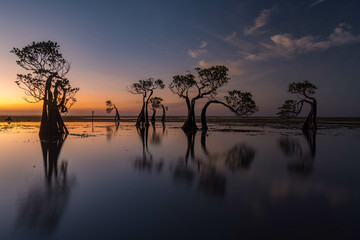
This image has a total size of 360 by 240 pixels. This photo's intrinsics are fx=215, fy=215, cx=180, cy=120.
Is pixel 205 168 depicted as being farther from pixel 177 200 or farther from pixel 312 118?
pixel 312 118

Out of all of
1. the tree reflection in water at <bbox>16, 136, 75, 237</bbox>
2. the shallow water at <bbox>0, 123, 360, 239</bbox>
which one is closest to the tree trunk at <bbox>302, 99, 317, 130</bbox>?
the shallow water at <bbox>0, 123, 360, 239</bbox>

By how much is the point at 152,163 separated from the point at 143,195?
5.56 meters

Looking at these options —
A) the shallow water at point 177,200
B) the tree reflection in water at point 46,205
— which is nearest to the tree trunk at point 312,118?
the shallow water at point 177,200

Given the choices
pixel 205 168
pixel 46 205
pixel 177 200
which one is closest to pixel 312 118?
pixel 205 168

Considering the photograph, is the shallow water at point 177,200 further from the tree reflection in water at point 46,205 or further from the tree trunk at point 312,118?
the tree trunk at point 312,118

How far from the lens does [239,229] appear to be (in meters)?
5.09

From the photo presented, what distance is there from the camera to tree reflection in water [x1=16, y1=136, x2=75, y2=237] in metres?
5.24

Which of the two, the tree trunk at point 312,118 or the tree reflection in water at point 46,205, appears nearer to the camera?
the tree reflection in water at point 46,205

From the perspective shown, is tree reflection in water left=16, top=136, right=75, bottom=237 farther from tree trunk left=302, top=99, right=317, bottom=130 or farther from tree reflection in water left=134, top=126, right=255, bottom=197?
tree trunk left=302, top=99, right=317, bottom=130

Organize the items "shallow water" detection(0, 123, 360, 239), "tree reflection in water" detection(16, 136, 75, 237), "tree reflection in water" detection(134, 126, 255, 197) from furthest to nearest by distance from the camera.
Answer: "tree reflection in water" detection(134, 126, 255, 197) < "tree reflection in water" detection(16, 136, 75, 237) < "shallow water" detection(0, 123, 360, 239)

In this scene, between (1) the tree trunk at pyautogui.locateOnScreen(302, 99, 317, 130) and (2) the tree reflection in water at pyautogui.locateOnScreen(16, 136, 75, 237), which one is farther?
(1) the tree trunk at pyautogui.locateOnScreen(302, 99, 317, 130)

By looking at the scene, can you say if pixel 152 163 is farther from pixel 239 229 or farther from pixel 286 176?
pixel 239 229

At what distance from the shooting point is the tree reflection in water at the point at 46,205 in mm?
5242

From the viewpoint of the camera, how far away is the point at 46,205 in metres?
6.56
